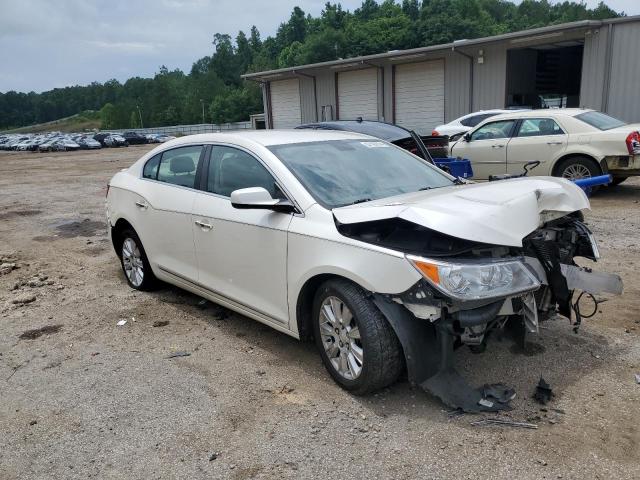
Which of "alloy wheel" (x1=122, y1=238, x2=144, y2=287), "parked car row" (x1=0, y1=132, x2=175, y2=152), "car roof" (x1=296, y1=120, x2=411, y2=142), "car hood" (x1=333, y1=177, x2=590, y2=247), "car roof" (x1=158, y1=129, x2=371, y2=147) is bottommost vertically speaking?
"parked car row" (x1=0, y1=132, x2=175, y2=152)

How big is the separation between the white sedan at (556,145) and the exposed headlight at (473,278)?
24.8ft

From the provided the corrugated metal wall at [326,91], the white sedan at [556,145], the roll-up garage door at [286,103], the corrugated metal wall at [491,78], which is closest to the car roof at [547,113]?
the white sedan at [556,145]

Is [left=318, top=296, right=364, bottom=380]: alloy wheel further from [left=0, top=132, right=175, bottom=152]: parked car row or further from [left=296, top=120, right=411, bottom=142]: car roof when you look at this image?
[left=0, top=132, right=175, bottom=152]: parked car row

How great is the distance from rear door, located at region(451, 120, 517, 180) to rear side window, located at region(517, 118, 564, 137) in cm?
23

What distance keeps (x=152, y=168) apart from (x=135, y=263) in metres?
1.05

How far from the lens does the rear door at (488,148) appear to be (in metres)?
10.8

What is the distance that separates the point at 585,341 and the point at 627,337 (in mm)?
343

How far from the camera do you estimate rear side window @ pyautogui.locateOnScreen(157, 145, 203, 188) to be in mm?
4844

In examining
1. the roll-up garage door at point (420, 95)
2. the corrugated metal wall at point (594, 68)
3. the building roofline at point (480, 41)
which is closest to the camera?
the building roofline at point (480, 41)

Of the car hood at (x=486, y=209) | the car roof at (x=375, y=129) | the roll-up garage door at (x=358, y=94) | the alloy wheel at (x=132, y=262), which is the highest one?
the roll-up garage door at (x=358, y=94)

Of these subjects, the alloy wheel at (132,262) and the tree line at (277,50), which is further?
the tree line at (277,50)

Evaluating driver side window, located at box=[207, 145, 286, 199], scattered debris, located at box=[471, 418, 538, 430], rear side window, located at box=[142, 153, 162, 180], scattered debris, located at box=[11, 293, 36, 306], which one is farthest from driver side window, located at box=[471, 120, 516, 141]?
scattered debris, located at box=[11, 293, 36, 306]

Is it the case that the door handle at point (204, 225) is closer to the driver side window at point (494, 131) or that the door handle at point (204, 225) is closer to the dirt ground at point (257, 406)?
the dirt ground at point (257, 406)

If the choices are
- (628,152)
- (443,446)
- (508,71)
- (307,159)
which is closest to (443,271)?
(443,446)
